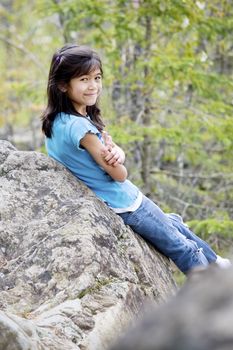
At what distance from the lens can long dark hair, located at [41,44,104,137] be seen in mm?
3900

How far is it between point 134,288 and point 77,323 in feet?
1.85

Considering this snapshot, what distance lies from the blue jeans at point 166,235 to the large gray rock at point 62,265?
0.09 m

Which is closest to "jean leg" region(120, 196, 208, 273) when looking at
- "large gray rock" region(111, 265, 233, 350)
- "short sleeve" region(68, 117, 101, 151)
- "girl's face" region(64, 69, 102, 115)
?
"short sleeve" region(68, 117, 101, 151)

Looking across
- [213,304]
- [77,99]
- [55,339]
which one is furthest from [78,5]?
[213,304]

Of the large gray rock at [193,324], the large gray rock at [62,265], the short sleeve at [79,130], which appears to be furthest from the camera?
the short sleeve at [79,130]

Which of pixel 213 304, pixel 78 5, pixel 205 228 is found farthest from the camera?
pixel 78 5

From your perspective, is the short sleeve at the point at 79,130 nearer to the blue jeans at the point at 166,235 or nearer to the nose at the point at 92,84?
the nose at the point at 92,84

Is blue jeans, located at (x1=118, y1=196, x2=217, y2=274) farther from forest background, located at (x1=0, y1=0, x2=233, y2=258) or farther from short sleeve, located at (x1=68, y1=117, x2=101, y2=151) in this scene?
forest background, located at (x1=0, y1=0, x2=233, y2=258)

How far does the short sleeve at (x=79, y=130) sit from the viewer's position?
3.68m

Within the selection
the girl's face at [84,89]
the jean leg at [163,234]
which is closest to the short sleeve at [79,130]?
the girl's face at [84,89]

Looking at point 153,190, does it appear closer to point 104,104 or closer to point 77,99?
point 104,104

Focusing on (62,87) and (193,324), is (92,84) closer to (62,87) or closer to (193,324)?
(62,87)

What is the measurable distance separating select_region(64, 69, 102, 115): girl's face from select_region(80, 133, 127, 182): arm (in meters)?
0.38

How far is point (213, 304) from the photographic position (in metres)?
1.05
